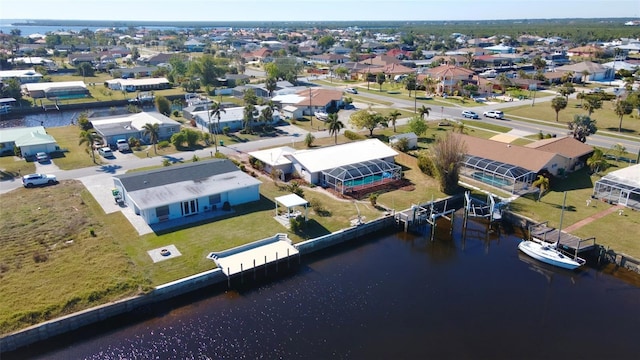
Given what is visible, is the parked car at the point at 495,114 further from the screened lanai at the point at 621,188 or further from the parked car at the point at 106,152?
the parked car at the point at 106,152

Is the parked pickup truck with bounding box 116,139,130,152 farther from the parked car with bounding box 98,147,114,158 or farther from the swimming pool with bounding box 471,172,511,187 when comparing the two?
the swimming pool with bounding box 471,172,511,187

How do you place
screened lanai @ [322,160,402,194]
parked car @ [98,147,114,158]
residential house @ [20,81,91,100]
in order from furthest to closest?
Answer: residential house @ [20,81,91,100], parked car @ [98,147,114,158], screened lanai @ [322,160,402,194]

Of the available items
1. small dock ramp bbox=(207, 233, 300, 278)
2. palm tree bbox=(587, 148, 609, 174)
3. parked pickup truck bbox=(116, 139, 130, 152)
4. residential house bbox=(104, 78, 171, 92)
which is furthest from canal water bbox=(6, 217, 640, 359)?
residential house bbox=(104, 78, 171, 92)

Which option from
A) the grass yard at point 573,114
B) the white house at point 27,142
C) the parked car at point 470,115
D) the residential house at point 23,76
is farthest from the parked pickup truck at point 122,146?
the residential house at point 23,76

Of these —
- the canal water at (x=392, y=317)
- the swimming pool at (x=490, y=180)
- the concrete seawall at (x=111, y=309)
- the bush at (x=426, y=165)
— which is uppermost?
the bush at (x=426, y=165)

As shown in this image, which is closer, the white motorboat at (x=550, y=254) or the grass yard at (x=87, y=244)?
the grass yard at (x=87, y=244)

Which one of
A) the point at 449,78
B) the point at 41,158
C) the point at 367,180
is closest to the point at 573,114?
the point at 449,78

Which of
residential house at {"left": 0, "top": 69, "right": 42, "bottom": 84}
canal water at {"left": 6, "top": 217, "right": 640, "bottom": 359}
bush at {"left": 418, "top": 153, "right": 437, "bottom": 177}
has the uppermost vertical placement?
residential house at {"left": 0, "top": 69, "right": 42, "bottom": 84}
